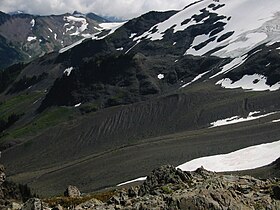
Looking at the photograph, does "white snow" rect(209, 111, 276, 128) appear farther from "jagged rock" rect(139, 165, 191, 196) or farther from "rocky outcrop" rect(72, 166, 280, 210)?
"rocky outcrop" rect(72, 166, 280, 210)

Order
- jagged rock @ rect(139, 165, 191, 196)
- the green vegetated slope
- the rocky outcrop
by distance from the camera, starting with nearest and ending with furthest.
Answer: the rocky outcrop → jagged rock @ rect(139, 165, 191, 196) → the green vegetated slope

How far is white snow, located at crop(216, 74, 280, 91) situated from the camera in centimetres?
17550

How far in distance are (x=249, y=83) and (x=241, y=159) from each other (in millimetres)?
89847

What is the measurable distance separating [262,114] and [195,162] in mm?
48067

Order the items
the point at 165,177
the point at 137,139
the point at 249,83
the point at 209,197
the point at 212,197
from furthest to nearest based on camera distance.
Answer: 1. the point at 249,83
2. the point at 137,139
3. the point at 165,177
4. the point at 212,197
5. the point at 209,197

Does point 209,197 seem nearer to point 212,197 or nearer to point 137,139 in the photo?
point 212,197

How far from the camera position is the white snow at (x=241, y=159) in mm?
92875

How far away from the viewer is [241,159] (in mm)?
97812

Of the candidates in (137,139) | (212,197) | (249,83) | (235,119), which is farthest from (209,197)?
(249,83)

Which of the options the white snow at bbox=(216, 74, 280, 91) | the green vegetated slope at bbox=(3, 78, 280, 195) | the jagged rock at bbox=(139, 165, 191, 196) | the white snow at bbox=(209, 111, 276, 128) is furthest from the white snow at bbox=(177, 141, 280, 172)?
the white snow at bbox=(216, 74, 280, 91)

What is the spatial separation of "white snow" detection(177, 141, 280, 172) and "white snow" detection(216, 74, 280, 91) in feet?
250

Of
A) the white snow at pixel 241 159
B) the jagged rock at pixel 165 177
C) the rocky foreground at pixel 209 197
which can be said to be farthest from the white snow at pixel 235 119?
the rocky foreground at pixel 209 197

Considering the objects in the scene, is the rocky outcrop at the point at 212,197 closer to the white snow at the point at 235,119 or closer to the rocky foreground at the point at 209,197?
the rocky foreground at the point at 209,197

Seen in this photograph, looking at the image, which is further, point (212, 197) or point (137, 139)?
point (137, 139)
